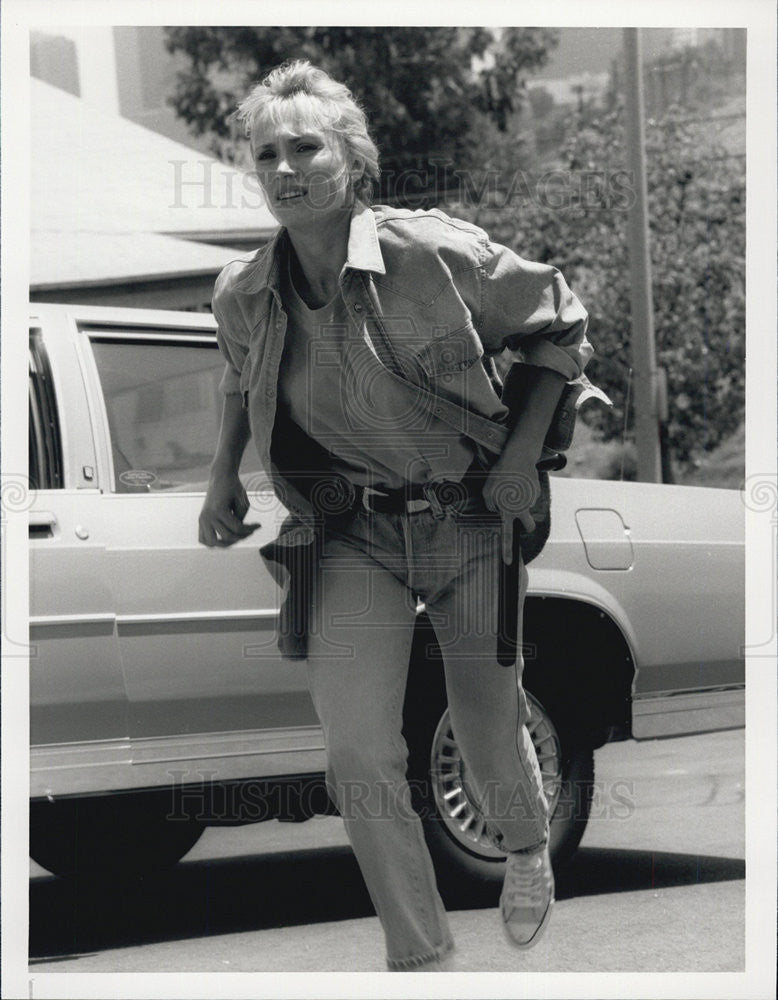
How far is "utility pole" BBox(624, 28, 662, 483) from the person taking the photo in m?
4.63

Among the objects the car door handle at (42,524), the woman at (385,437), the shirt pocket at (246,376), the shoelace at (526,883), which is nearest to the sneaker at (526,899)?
the shoelace at (526,883)

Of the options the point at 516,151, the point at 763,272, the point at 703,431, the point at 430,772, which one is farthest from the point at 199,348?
the point at 516,151

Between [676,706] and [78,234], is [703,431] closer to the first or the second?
[676,706]

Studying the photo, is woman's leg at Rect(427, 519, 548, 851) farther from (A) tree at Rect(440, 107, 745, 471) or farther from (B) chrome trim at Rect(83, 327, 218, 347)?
(A) tree at Rect(440, 107, 745, 471)

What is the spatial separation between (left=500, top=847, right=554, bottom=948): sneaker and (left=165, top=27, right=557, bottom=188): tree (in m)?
2.64

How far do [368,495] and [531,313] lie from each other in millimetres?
508

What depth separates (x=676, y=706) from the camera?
13.7ft

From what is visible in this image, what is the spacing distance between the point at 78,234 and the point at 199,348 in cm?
60

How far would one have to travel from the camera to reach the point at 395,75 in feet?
21.0

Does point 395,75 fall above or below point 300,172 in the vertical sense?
above

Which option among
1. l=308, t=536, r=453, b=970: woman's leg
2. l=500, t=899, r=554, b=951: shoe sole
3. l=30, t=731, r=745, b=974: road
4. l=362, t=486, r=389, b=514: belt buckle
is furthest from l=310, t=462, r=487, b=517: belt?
l=30, t=731, r=745, b=974: road

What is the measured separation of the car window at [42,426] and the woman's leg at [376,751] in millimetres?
1077

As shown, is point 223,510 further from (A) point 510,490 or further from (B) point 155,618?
(A) point 510,490

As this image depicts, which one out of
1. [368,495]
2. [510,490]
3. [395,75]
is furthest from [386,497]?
[395,75]
